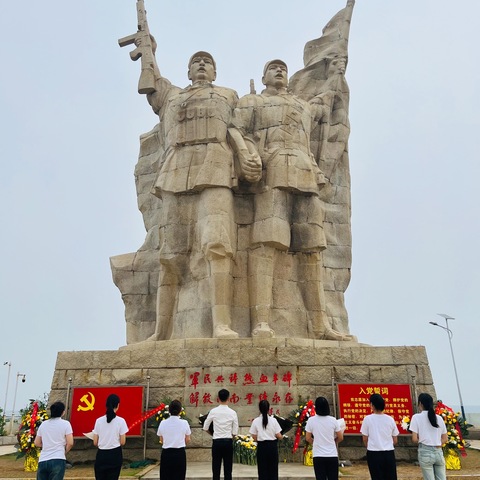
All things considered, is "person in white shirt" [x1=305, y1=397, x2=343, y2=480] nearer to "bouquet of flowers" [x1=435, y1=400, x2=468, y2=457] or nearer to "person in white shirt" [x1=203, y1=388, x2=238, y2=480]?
"person in white shirt" [x1=203, y1=388, x2=238, y2=480]

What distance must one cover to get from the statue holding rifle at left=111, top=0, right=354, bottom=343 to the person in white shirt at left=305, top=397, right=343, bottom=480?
9.96 ft

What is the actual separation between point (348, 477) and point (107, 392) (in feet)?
10.1

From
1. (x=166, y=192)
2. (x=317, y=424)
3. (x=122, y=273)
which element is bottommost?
(x=317, y=424)

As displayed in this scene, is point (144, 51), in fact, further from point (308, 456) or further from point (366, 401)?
point (308, 456)

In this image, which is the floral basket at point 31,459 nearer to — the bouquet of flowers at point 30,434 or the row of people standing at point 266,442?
the bouquet of flowers at point 30,434

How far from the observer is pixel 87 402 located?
675 centimetres

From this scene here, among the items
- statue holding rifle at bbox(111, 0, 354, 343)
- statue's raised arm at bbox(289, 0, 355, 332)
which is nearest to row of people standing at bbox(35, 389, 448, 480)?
statue holding rifle at bbox(111, 0, 354, 343)

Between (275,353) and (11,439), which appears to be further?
(11,439)

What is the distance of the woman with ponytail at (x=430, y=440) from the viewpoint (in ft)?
14.2

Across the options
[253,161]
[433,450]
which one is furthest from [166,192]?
[433,450]

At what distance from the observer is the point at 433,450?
434 centimetres

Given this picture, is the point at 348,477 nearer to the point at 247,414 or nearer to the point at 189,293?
the point at 247,414

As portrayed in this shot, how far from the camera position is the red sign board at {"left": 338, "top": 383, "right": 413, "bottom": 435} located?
6531 millimetres

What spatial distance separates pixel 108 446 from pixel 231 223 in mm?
4404
